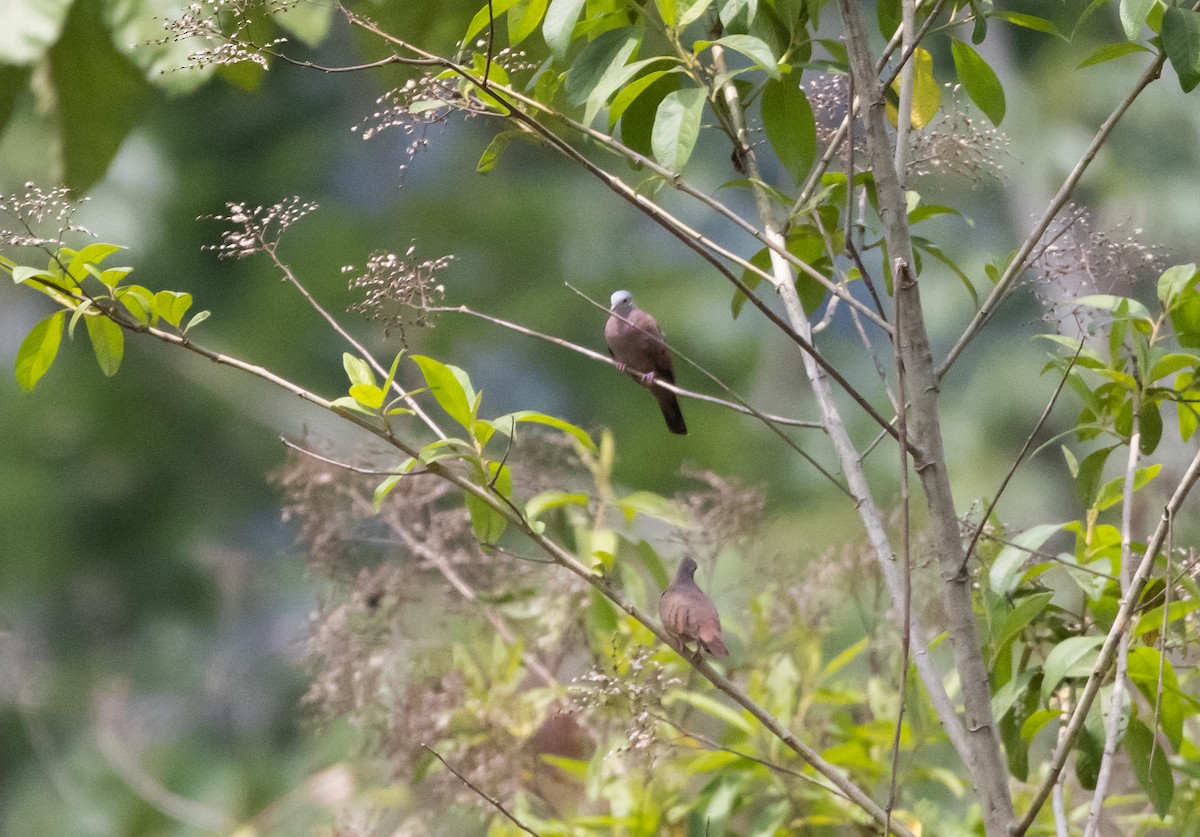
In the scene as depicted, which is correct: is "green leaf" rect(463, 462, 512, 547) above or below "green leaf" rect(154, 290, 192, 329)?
below

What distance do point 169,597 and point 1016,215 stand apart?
1.98 m

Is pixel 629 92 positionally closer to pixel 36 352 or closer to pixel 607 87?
pixel 607 87

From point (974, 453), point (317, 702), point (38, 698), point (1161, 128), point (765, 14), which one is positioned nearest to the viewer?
point (765, 14)

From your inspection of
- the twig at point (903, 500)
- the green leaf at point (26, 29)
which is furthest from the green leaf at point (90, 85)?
the twig at point (903, 500)

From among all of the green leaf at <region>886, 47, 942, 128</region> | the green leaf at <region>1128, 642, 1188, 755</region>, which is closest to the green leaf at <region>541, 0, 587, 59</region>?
the green leaf at <region>886, 47, 942, 128</region>

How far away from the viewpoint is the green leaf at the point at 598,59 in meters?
0.52

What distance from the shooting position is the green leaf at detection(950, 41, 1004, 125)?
59 cm

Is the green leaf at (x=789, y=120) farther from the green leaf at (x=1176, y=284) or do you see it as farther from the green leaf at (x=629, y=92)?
the green leaf at (x=1176, y=284)

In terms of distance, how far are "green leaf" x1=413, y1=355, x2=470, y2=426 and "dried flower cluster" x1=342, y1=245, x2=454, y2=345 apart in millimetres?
20

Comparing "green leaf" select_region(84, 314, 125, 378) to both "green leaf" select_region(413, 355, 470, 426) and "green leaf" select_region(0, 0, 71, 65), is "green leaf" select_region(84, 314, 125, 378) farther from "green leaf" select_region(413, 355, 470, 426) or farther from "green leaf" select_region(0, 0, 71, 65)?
"green leaf" select_region(0, 0, 71, 65)

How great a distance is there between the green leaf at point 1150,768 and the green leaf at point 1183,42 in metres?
0.33

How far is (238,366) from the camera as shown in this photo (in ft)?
1.52

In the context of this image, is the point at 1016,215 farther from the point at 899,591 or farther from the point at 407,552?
the point at 899,591

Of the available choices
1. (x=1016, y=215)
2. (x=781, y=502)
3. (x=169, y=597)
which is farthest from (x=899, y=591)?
(x=169, y=597)
